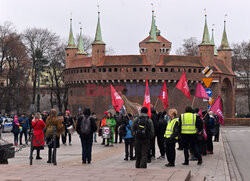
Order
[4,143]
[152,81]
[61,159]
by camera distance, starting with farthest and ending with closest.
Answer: [152,81], [61,159], [4,143]

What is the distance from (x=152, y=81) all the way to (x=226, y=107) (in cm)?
1471

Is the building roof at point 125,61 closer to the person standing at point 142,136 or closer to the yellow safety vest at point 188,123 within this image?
the yellow safety vest at point 188,123

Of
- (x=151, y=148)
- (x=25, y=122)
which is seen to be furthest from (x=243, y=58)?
(x=151, y=148)

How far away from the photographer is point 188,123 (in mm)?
14578

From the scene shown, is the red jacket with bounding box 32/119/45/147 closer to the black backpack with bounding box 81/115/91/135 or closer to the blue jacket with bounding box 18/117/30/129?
the black backpack with bounding box 81/115/91/135

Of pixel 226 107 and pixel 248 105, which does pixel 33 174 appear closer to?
pixel 226 107

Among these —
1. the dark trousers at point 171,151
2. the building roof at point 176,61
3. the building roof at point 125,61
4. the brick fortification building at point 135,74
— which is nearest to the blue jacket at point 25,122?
the dark trousers at point 171,151

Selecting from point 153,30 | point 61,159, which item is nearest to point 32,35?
point 153,30

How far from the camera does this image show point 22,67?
220 feet

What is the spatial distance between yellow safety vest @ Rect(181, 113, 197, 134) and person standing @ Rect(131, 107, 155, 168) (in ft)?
5.68

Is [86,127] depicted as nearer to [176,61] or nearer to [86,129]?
[86,129]

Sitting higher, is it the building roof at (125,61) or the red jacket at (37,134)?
the building roof at (125,61)

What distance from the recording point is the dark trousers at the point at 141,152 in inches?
511

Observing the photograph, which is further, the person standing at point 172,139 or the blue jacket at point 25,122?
the blue jacket at point 25,122
